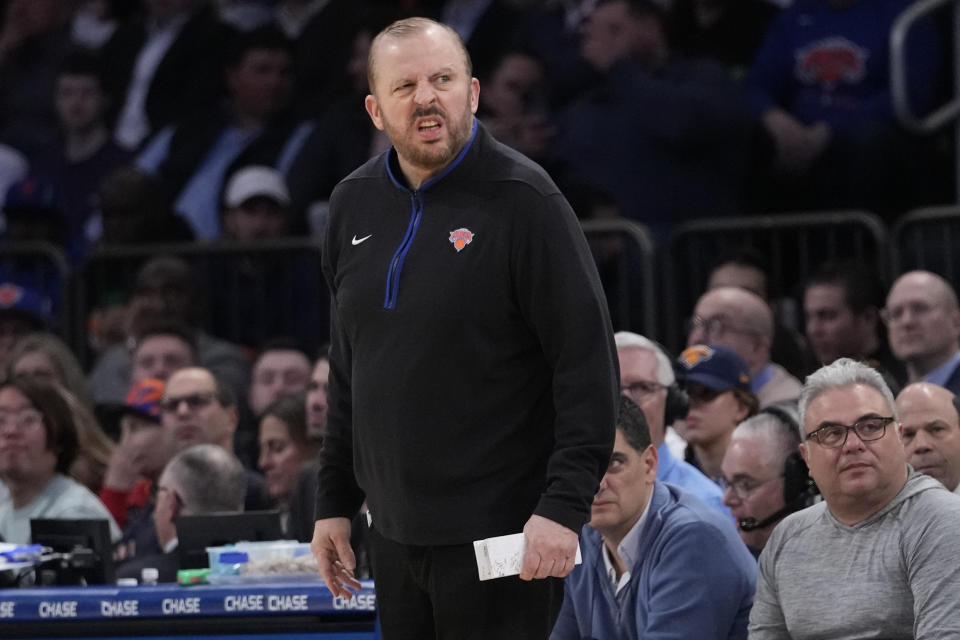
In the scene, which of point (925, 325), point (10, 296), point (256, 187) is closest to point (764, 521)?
point (925, 325)

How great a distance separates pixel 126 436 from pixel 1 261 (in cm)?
223

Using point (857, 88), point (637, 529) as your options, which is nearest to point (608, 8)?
point (857, 88)

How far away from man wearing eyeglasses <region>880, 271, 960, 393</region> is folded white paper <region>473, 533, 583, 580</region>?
12.7 ft

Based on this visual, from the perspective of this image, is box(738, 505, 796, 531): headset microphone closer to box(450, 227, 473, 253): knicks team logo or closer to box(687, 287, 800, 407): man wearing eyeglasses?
box(687, 287, 800, 407): man wearing eyeglasses

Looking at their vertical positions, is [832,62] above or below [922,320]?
above

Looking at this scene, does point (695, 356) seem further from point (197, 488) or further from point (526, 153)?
point (526, 153)

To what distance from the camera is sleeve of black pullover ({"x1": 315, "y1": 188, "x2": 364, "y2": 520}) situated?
366 cm

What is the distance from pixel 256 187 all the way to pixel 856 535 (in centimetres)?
537

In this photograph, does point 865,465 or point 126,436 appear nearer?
point 865,465

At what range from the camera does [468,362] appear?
3354 millimetres

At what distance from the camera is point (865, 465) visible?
4.40 meters

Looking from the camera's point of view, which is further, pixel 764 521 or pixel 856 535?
pixel 764 521

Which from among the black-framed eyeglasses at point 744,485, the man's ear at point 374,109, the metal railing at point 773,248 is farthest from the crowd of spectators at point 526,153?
the man's ear at point 374,109

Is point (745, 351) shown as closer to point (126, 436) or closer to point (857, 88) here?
point (857, 88)
